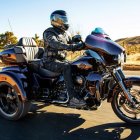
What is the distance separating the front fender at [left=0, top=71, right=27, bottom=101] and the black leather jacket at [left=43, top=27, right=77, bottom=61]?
61 centimetres

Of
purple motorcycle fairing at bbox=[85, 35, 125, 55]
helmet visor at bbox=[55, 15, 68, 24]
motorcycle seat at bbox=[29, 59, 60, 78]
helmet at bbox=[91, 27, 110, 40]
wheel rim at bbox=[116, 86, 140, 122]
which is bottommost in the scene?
wheel rim at bbox=[116, 86, 140, 122]

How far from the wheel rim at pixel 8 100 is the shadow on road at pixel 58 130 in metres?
0.20

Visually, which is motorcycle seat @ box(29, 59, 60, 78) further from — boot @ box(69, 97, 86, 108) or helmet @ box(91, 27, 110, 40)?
helmet @ box(91, 27, 110, 40)

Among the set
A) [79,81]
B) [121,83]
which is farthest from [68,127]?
[121,83]

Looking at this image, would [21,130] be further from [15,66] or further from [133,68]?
[133,68]

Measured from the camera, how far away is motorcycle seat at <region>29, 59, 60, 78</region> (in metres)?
5.82

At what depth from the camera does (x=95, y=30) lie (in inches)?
210

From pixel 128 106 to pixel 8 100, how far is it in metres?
2.27

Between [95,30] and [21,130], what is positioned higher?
[95,30]

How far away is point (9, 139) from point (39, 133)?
0.50 meters

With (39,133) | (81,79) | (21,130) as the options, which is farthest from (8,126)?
(81,79)

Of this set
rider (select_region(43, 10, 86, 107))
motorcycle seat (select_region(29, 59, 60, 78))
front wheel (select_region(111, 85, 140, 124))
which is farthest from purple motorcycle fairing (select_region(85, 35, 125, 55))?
motorcycle seat (select_region(29, 59, 60, 78))

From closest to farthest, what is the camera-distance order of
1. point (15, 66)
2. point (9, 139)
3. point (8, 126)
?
point (9, 139) < point (8, 126) < point (15, 66)

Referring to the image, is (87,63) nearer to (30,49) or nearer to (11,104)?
(30,49)
